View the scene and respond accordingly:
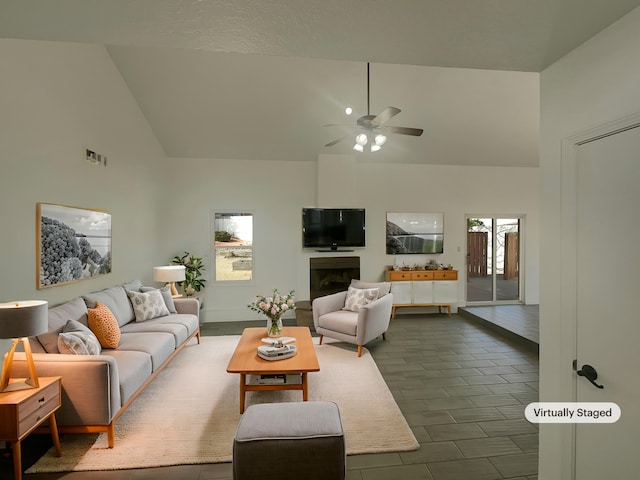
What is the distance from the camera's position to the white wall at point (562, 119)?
132cm

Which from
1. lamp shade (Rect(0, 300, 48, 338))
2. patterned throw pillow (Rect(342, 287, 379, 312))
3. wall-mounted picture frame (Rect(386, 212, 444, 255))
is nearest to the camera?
lamp shade (Rect(0, 300, 48, 338))

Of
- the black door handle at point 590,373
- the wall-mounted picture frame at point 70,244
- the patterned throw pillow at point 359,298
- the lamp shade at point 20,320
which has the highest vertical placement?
the wall-mounted picture frame at point 70,244

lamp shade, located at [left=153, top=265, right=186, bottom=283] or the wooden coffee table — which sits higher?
lamp shade, located at [left=153, top=265, right=186, bottom=283]

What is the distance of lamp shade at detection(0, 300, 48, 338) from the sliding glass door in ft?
22.2

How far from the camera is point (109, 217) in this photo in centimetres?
417

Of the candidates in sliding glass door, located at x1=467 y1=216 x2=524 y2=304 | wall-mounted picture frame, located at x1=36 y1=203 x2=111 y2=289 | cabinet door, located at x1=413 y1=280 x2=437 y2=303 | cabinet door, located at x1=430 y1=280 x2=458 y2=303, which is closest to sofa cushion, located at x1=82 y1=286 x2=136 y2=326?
wall-mounted picture frame, located at x1=36 y1=203 x2=111 y2=289

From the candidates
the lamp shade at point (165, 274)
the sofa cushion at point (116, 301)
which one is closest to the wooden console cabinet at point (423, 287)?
the lamp shade at point (165, 274)

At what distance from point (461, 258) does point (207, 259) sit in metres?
5.09

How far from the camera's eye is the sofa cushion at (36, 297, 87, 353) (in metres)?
2.61

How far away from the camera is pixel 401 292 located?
20.2ft

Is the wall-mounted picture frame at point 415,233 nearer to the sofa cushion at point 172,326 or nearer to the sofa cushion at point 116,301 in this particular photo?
the sofa cushion at point 172,326

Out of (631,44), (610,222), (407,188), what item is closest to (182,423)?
(610,222)

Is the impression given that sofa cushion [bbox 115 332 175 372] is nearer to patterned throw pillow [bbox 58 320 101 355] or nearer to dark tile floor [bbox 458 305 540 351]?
patterned throw pillow [bbox 58 320 101 355]

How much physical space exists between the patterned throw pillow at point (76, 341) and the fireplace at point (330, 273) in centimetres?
377
